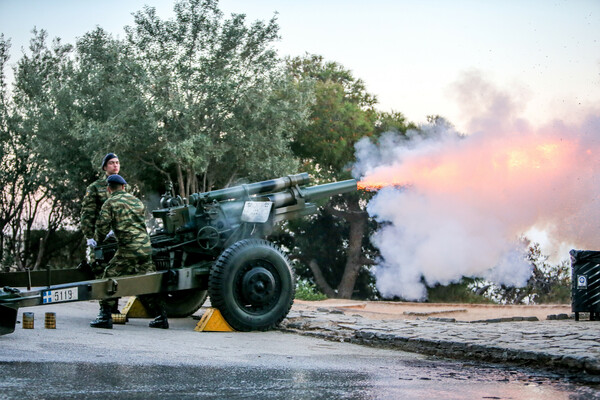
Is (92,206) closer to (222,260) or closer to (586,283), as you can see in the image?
(222,260)

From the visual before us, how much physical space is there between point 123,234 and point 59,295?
50.3 inches

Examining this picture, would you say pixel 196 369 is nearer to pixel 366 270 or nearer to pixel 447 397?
pixel 447 397

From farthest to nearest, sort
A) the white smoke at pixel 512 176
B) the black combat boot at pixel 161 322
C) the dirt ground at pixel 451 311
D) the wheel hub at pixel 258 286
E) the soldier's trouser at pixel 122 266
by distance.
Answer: the dirt ground at pixel 451 311, the white smoke at pixel 512 176, the black combat boot at pixel 161 322, the wheel hub at pixel 258 286, the soldier's trouser at pixel 122 266

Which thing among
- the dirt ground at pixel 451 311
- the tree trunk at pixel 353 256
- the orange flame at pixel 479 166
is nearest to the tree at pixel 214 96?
the tree trunk at pixel 353 256

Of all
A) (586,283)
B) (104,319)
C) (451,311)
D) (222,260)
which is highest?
(222,260)

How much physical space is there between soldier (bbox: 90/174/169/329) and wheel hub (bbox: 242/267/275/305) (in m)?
1.30

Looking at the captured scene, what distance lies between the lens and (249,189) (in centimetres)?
1148

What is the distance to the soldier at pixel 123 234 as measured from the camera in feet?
33.2

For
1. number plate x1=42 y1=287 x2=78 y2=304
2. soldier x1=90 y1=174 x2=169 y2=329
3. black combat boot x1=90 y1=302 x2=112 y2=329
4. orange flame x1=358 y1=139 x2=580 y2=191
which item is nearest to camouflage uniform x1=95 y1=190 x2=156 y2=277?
soldier x1=90 y1=174 x2=169 y2=329

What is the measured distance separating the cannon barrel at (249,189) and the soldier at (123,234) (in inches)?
43.4

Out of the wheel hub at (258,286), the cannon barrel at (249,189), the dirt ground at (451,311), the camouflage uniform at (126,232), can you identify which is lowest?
the dirt ground at (451,311)

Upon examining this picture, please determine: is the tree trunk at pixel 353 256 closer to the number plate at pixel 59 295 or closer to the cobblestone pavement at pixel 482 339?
the cobblestone pavement at pixel 482 339

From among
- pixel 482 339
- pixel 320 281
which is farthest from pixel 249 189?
pixel 320 281

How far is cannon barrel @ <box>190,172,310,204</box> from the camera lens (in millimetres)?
11141
